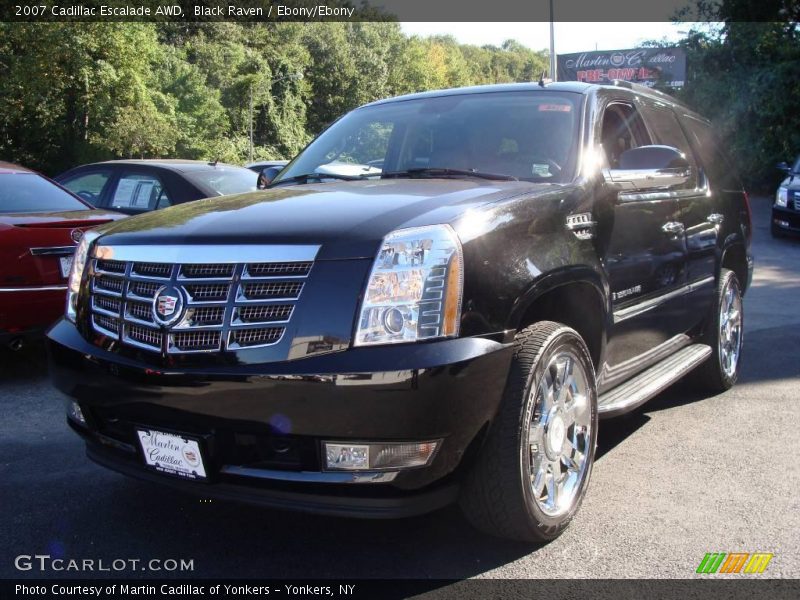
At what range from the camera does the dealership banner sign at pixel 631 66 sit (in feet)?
88.4

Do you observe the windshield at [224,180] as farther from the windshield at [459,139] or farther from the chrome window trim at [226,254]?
the chrome window trim at [226,254]

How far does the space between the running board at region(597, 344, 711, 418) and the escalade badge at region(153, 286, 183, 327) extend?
180 centimetres

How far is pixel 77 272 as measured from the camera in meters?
3.49

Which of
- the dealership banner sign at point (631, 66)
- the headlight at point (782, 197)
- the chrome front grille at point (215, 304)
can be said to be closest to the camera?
the chrome front grille at point (215, 304)

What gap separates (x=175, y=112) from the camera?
50.9 m

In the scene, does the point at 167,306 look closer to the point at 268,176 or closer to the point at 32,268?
the point at 268,176

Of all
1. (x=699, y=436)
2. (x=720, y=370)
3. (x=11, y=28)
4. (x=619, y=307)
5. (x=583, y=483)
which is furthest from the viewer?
(x=11, y=28)

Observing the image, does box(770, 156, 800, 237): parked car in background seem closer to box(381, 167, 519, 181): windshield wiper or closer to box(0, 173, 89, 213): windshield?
box(0, 173, 89, 213): windshield


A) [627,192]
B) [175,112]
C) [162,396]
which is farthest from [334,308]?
[175,112]

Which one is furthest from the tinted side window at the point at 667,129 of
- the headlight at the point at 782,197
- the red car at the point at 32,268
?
the headlight at the point at 782,197

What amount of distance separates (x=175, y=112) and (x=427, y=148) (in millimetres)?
49969

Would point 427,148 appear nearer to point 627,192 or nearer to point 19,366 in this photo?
point 627,192

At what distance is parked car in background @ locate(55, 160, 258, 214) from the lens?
25.9ft

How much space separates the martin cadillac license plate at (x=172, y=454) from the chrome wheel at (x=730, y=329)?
3.63m
